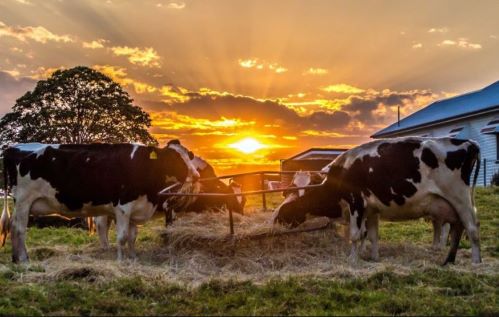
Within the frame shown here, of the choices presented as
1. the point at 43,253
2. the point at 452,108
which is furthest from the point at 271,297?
the point at 452,108

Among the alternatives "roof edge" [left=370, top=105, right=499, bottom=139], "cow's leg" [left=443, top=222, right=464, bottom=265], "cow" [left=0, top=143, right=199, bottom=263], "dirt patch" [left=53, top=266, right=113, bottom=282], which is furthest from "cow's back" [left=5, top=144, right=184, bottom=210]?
"roof edge" [left=370, top=105, right=499, bottom=139]

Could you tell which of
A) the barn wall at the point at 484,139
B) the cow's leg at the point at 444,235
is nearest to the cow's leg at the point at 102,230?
the cow's leg at the point at 444,235

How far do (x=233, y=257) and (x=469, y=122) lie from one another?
94.1ft

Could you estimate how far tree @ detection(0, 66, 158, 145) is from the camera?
1819 centimetres

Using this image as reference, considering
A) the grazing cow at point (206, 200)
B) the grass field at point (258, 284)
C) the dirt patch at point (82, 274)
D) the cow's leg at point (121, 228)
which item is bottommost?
the grass field at point (258, 284)

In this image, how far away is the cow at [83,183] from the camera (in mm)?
9695

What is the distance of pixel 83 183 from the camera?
973cm

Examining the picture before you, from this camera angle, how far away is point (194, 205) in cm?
1173

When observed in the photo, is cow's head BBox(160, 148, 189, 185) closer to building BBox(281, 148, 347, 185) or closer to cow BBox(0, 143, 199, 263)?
cow BBox(0, 143, 199, 263)

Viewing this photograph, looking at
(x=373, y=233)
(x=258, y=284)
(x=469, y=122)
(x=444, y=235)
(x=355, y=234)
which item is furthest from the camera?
(x=469, y=122)

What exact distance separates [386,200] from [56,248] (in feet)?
22.2

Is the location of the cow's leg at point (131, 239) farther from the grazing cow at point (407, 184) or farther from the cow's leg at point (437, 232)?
the cow's leg at point (437, 232)

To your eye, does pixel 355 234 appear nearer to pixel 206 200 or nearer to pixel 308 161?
pixel 206 200

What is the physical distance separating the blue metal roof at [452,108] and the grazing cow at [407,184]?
2372 cm
